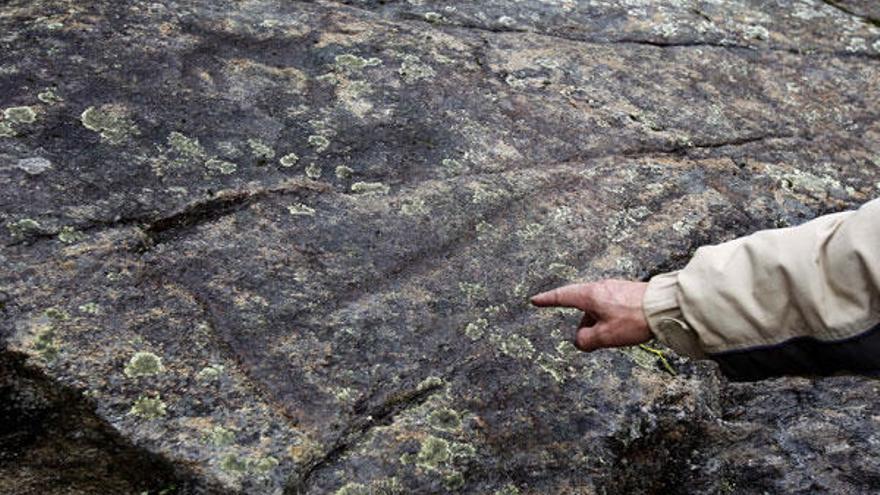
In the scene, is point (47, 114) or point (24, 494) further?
point (47, 114)

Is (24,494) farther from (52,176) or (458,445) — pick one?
(458,445)

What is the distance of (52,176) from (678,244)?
6.76 feet

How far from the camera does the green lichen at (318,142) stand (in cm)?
329

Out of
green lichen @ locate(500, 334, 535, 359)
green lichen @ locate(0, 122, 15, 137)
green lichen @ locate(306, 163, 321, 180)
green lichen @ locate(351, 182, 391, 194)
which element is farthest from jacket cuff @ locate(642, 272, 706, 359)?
green lichen @ locate(0, 122, 15, 137)

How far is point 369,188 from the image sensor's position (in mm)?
3209

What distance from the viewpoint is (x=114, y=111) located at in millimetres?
3154

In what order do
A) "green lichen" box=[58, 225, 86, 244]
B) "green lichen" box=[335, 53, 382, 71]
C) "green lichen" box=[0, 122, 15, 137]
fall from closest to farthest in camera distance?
"green lichen" box=[58, 225, 86, 244], "green lichen" box=[0, 122, 15, 137], "green lichen" box=[335, 53, 382, 71]

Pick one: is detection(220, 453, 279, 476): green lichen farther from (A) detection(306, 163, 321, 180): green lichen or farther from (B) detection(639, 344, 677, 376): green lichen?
(B) detection(639, 344, 677, 376): green lichen

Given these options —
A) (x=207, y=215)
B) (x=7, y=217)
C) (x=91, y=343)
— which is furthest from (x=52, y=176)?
(x=91, y=343)

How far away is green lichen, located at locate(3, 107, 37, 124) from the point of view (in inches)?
118

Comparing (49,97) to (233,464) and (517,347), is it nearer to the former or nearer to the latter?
(233,464)

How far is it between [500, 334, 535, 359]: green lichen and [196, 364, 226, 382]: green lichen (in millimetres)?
828

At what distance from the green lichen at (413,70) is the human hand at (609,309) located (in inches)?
63.8

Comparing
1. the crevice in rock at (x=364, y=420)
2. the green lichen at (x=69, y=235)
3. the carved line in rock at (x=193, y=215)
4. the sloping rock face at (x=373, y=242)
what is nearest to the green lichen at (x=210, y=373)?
the sloping rock face at (x=373, y=242)
